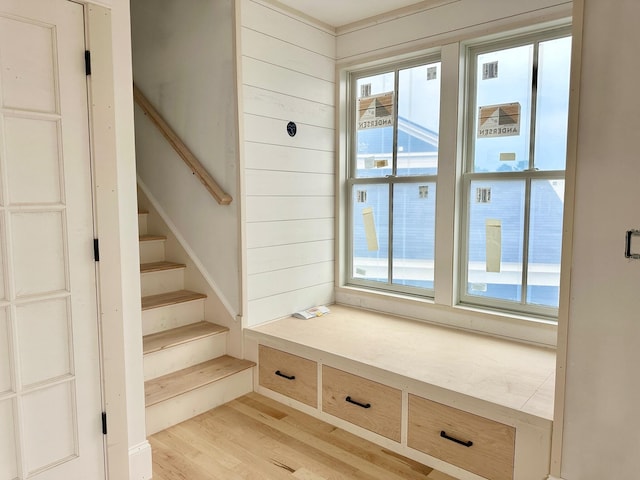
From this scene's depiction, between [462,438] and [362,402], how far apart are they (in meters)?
0.56

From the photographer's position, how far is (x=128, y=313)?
2068 mm

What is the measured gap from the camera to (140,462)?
6.96 feet

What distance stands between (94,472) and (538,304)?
249 centimetres

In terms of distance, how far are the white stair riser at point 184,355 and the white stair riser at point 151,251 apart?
814 mm

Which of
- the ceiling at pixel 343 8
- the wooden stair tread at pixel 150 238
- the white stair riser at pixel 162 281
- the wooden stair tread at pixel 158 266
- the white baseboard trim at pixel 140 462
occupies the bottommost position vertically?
the white baseboard trim at pixel 140 462

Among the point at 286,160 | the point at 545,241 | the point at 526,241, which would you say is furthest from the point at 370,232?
the point at 545,241

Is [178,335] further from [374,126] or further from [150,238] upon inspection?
[374,126]

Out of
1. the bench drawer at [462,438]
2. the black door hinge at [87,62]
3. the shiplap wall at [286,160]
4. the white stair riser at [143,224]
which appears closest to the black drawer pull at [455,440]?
the bench drawer at [462,438]

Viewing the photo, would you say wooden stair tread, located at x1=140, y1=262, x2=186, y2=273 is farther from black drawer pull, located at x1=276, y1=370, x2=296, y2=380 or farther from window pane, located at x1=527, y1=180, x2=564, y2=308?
window pane, located at x1=527, y1=180, x2=564, y2=308

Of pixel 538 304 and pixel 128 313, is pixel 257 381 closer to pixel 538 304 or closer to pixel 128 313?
pixel 128 313

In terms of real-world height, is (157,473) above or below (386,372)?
below

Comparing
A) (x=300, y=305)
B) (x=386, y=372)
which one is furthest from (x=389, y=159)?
(x=386, y=372)

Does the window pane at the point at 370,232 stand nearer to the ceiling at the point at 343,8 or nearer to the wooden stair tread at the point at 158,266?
the ceiling at the point at 343,8

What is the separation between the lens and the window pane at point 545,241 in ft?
8.75
